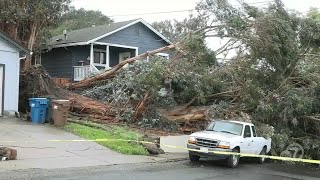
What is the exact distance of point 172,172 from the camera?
12.7 meters

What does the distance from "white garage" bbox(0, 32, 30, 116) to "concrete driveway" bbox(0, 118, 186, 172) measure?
9.71 ft

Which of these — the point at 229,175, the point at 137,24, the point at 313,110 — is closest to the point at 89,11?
the point at 137,24

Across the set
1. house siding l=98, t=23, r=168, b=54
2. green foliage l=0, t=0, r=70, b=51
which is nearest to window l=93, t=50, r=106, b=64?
house siding l=98, t=23, r=168, b=54

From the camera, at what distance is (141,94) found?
832 inches

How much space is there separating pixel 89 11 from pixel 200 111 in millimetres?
52746

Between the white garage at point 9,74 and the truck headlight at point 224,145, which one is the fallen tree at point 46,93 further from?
the truck headlight at point 224,145

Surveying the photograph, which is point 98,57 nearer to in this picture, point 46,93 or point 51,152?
point 46,93

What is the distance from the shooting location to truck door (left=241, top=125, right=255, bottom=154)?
627 inches

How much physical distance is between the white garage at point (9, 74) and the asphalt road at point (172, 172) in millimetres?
10003

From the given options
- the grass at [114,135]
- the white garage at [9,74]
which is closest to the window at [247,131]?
the grass at [114,135]

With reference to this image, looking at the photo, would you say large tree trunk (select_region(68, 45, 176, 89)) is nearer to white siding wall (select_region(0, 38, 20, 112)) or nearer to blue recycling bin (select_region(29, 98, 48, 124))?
white siding wall (select_region(0, 38, 20, 112))

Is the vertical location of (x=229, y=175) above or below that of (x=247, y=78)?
below

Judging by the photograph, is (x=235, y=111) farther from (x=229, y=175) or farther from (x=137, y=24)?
(x=137, y=24)

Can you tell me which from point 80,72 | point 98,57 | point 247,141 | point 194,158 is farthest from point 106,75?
point 247,141
